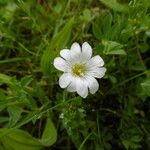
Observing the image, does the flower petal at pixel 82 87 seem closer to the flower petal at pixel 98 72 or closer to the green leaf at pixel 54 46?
the flower petal at pixel 98 72

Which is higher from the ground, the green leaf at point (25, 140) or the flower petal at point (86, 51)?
the flower petal at point (86, 51)

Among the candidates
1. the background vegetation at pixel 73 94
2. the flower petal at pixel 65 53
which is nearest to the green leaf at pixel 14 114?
the background vegetation at pixel 73 94

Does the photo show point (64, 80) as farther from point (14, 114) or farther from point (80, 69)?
point (14, 114)

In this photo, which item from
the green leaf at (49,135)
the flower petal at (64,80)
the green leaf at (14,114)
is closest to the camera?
the flower petal at (64,80)

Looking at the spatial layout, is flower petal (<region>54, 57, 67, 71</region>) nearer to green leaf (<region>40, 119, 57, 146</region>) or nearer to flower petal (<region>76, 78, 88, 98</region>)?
flower petal (<region>76, 78, 88, 98</region>)

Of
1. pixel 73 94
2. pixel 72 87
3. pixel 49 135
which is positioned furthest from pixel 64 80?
pixel 49 135

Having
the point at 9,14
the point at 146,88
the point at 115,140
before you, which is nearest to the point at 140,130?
the point at 115,140

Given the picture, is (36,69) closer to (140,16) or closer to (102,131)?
→ (102,131)

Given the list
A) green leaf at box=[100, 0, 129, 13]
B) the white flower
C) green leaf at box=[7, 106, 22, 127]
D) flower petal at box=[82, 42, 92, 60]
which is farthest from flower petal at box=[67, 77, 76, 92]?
green leaf at box=[100, 0, 129, 13]

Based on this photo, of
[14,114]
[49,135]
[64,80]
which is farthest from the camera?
[49,135]
